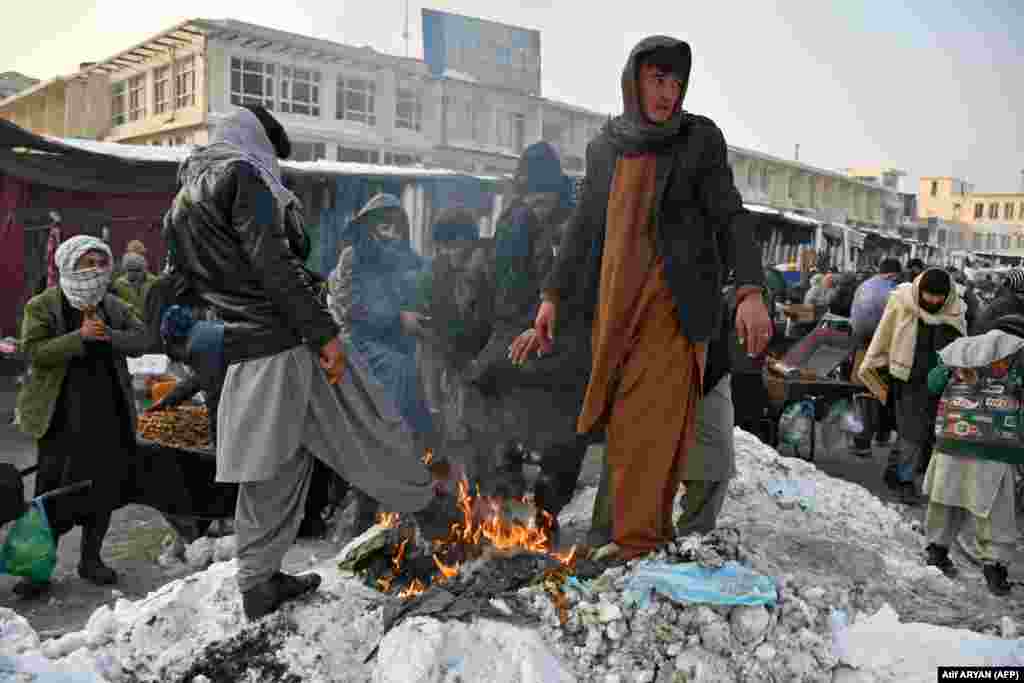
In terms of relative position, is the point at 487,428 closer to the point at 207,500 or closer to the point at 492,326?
the point at 492,326

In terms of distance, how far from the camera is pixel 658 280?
3064 millimetres

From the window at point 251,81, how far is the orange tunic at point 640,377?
23101 mm

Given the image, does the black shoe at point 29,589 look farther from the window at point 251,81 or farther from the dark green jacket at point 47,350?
the window at point 251,81

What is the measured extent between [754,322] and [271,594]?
199 cm

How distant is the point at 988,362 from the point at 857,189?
2078 inches

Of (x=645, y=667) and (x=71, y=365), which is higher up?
(x=71, y=365)

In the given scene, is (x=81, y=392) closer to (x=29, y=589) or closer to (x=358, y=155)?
(x=29, y=589)

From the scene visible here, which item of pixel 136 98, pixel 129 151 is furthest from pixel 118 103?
pixel 129 151

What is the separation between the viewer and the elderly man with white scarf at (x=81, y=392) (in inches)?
168

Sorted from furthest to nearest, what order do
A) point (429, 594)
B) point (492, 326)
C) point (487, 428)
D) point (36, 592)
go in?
1. point (492, 326)
2. point (487, 428)
3. point (36, 592)
4. point (429, 594)

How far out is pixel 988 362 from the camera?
4.60m

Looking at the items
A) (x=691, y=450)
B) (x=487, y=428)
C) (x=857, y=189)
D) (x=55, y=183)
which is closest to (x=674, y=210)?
(x=691, y=450)

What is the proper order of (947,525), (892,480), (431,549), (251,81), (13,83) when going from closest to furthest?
(431,549) < (947,525) < (892,480) < (251,81) < (13,83)

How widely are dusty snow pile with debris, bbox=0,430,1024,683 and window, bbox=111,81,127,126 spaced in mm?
29658
